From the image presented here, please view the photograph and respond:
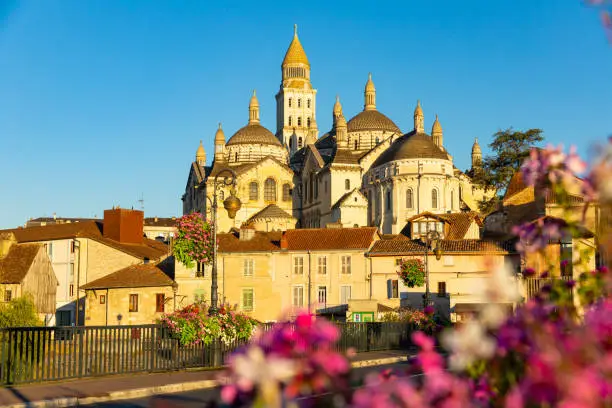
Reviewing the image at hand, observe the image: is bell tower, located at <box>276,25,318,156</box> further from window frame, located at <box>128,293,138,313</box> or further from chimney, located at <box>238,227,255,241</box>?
window frame, located at <box>128,293,138,313</box>

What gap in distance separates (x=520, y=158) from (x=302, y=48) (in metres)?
70.4

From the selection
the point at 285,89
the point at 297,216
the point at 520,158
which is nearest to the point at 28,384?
the point at 520,158

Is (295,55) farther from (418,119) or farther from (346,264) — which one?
(346,264)

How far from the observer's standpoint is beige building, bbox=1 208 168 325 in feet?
182

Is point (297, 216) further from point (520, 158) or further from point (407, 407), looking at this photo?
point (407, 407)

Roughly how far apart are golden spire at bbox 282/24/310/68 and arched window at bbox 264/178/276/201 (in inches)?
1495

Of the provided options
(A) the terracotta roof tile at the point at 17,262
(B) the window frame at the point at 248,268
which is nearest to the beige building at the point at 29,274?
(A) the terracotta roof tile at the point at 17,262

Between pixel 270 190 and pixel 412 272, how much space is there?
190 feet

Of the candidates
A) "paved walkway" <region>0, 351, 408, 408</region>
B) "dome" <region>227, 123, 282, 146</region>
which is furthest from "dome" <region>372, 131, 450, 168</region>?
"paved walkway" <region>0, 351, 408, 408</region>

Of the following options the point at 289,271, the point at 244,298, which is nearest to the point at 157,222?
the point at 289,271

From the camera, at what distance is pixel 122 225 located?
5991 centimetres

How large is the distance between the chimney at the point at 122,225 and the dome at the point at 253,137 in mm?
54012

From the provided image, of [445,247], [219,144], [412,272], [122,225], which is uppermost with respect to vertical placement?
[219,144]

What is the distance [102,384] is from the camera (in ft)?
59.8
